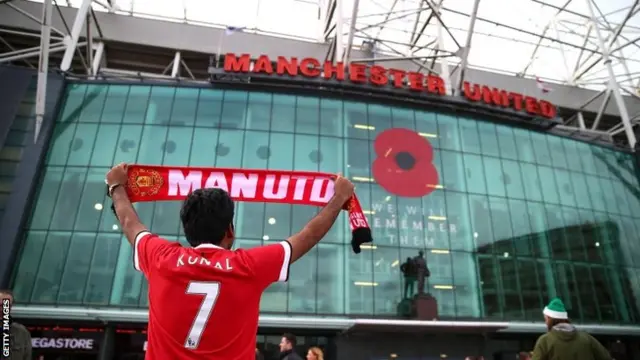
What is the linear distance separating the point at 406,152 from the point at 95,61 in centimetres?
1834

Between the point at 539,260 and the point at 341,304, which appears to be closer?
the point at 341,304

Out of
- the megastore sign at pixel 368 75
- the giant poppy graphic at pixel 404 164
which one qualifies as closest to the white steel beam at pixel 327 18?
the megastore sign at pixel 368 75

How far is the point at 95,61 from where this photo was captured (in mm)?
Answer: 24844

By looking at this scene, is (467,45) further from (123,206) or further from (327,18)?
(123,206)

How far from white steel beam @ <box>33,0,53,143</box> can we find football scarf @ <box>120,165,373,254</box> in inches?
753

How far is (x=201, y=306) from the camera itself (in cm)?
186

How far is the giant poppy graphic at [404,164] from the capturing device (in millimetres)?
20672

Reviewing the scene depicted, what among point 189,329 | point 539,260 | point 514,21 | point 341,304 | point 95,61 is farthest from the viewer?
point 514,21

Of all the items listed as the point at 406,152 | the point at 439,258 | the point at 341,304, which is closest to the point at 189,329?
the point at 341,304

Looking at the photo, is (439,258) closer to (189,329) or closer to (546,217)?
(546,217)

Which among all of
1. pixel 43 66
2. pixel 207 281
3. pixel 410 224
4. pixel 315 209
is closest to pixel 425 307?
pixel 410 224

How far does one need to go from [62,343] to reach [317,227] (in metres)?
18.8

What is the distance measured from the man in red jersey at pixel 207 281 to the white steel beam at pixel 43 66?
20.7 metres

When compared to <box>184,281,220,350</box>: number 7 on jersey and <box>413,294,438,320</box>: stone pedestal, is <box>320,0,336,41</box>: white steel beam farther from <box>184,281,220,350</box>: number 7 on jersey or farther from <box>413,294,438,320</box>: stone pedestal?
<box>184,281,220,350</box>: number 7 on jersey
